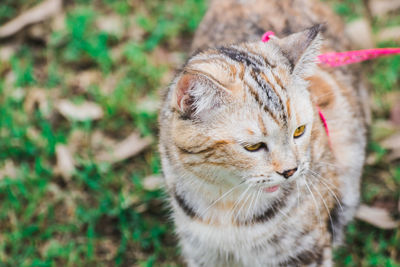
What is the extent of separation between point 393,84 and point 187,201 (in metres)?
2.41

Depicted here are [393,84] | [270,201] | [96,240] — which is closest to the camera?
[270,201]

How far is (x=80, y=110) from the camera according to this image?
378 centimetres

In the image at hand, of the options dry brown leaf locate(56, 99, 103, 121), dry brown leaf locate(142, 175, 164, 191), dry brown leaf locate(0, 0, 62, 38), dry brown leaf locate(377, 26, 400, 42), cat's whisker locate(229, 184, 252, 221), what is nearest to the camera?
cat's whisker locate(229, 184, 252, 221)

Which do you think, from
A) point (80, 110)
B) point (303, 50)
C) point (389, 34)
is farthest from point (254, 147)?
point (389, 34)

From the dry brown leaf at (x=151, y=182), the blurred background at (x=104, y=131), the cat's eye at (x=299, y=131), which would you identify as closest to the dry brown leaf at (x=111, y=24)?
the blurred background at (x=104, y=131)

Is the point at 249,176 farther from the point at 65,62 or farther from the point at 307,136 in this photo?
the point at 65,62

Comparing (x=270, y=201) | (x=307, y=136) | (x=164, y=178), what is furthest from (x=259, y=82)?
(x=164, y=178)

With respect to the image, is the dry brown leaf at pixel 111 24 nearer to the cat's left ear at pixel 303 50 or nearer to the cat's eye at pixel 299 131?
the cat's left ear at pixel 303 50

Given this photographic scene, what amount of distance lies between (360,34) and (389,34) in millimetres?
322

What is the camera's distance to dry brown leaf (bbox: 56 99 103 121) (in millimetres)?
3742

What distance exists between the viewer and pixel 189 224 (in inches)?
99.0

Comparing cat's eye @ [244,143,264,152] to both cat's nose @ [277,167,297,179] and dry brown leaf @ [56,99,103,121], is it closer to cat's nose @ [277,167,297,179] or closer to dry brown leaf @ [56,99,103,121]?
cat's nose @ [277,167,297,179]

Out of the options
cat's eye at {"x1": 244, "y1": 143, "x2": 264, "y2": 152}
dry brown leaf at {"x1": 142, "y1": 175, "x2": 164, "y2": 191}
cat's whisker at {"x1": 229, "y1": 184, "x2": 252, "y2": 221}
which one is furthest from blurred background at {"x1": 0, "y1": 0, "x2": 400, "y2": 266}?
cat's eye at {"x1": 244, "y1": 143, "x2": 264, "y2": 152}

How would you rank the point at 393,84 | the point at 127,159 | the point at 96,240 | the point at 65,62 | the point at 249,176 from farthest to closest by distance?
the point at 65,62, the point at 393,84, the point at 127,159, the point at 96,240, the point at 249,176
